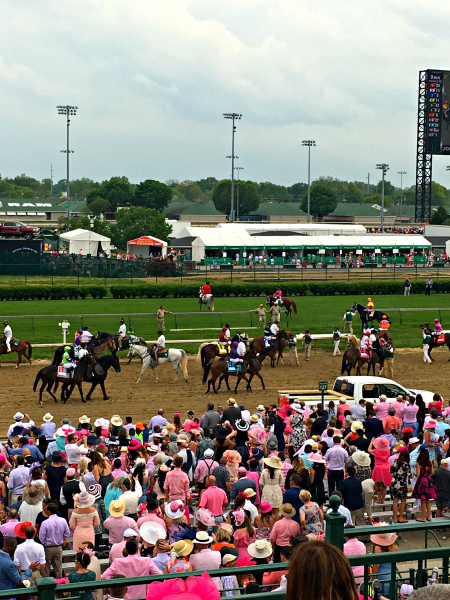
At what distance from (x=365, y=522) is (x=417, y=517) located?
1170mm

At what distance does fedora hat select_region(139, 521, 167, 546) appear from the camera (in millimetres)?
7375

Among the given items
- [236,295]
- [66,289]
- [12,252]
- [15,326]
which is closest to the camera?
[15,326]

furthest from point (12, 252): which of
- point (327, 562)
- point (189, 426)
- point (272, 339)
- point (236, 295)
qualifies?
point (327, 562)

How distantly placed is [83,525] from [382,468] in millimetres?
4711

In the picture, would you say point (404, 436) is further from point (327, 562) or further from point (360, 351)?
point (360, 351)

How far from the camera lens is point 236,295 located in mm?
46000

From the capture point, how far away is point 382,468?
36.6 feet

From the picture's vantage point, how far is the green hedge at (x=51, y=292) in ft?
138

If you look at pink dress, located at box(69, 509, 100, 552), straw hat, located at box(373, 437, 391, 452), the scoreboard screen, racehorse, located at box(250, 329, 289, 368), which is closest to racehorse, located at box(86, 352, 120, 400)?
racehorse, located at box(250, 329, 289, 368)

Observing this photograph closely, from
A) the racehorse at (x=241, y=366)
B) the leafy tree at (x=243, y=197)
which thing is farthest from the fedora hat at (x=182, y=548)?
the leafy tree at (x=243, y=197)

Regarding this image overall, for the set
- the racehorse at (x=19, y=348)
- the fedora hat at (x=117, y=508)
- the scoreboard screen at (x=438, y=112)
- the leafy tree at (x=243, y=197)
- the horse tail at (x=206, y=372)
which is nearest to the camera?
the fedora hat at (x=117, y=508)

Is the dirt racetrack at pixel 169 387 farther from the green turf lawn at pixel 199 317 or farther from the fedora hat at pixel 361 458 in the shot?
the fedora hat at pixel 361 458

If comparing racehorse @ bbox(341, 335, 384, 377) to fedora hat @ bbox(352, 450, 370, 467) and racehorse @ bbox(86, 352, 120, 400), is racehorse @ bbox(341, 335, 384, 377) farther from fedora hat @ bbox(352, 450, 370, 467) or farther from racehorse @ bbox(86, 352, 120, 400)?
fedora hat @ bbox(352, 450, 370, 467)

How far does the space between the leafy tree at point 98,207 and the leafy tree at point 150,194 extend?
4561mm
